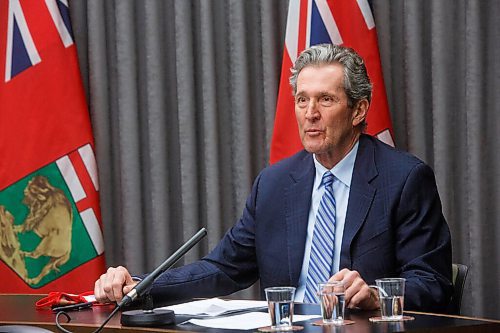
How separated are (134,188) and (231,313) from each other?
205 cm

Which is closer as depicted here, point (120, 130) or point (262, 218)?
point (262, 218)

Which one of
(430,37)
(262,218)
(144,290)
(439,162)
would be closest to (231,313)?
(144,290)

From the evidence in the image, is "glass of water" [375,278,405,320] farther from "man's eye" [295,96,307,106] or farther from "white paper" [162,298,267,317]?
"man's eye" [295,96,307,106]

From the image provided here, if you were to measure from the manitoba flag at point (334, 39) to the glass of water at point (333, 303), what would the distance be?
1622 mm

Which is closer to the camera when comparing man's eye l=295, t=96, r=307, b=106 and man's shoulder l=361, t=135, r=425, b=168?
man's shoulder l=361, t=135, r=425, b=168

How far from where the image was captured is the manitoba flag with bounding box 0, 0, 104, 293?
4.15 metres

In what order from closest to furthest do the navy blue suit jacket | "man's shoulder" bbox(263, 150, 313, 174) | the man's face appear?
1. the navy blue suit jacket
2. the man's face
3. "man's shoulder" bbox(263, 150, 313, 174)

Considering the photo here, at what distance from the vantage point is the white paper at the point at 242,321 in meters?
2.25

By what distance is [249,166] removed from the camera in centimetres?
426

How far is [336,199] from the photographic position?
3084mm

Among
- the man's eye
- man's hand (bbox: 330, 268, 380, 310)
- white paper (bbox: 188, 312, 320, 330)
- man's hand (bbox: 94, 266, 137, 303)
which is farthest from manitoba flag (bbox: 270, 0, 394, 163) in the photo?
white paper (bbox: 188, 312, 320, 330)

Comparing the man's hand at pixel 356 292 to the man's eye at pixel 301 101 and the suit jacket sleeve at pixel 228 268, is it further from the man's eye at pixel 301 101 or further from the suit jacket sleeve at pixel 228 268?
the man's eye at pixel 301 101

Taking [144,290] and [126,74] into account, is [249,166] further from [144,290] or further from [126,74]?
[144,290]

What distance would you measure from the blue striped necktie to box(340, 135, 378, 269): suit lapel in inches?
2.1
